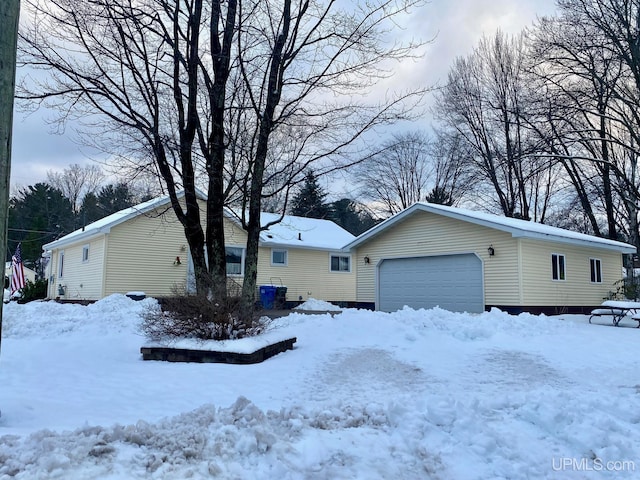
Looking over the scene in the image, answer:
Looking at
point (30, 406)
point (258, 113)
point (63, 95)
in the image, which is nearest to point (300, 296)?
point (258, 113)

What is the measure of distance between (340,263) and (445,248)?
891 cm

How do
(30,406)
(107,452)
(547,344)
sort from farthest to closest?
(547,344) < (30,406) < (107,452)

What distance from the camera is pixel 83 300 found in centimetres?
1880

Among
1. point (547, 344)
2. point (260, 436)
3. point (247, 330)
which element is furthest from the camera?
point (547, 344)

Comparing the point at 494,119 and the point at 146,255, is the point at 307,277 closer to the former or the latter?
the point at 146,255

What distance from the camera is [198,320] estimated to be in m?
7.41

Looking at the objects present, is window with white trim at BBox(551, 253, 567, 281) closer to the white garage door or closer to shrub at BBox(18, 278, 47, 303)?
the white garage door

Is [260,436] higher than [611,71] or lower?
lower

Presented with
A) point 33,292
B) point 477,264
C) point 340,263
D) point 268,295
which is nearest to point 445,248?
point 477,264

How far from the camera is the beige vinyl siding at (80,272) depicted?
18.2 metres

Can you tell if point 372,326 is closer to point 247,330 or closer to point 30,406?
point 247,330

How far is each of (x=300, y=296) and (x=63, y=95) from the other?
14.4m

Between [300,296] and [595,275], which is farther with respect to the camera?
[300,296]

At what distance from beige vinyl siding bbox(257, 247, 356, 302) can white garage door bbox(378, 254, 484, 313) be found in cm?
358
